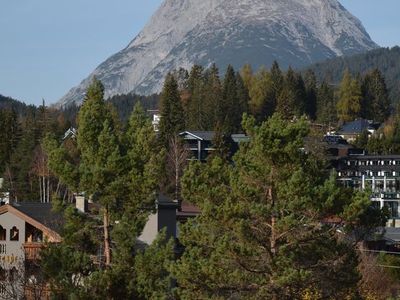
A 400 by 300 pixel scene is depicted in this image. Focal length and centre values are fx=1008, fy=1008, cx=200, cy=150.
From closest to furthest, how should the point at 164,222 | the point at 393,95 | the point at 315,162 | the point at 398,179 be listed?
the point at 315,162 → the point at 164,222 → the point at 398,179 → the point at 393,95

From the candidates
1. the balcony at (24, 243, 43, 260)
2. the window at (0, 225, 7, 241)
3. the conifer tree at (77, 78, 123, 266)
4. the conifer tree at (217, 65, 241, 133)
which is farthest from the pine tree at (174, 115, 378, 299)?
the conifer tree at (217, 65, 241, 133)

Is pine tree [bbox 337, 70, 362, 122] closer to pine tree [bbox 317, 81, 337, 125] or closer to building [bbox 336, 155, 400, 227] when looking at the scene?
pine tree [bbox 317, 81, 337, 125]

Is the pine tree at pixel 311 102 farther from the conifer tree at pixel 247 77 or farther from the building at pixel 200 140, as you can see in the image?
the building at pixel 200 140

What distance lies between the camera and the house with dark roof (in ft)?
389

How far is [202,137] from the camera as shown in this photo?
10119 cm

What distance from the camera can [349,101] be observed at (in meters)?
128

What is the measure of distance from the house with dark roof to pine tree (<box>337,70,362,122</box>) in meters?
3.59

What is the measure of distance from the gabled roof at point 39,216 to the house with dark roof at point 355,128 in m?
76.1

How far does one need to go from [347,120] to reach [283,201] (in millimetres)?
100841

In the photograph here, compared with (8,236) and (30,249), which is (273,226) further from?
(8,236)

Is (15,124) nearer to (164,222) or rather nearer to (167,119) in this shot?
(167,119)

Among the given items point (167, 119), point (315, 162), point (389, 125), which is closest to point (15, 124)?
point (167, 119)

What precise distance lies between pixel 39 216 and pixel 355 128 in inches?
3195

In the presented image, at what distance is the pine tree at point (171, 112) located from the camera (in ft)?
321
